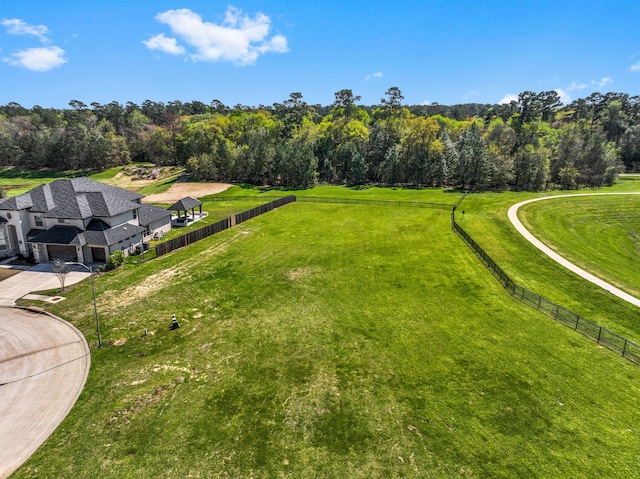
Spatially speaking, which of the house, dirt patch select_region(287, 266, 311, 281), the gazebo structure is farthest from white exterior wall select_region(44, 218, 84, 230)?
dirt patch select_region(287, 266, 311, 281)

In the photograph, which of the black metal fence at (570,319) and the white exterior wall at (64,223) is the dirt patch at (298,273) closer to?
the black metal fence at (570,319)

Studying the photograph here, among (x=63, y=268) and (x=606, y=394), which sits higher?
(x=63, y=268)

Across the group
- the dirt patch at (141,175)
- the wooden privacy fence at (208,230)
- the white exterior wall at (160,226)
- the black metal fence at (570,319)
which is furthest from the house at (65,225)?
the dirt patch at (141,175)

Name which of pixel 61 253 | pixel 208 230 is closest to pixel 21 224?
pixel 61 253

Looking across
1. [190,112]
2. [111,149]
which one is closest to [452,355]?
[111,149]

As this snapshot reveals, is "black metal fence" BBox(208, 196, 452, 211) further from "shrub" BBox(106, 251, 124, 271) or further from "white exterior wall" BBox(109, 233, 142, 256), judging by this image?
"shrub" BBox(106, 251, 124, 271)

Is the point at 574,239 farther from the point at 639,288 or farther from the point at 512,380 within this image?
the point at 512,380
